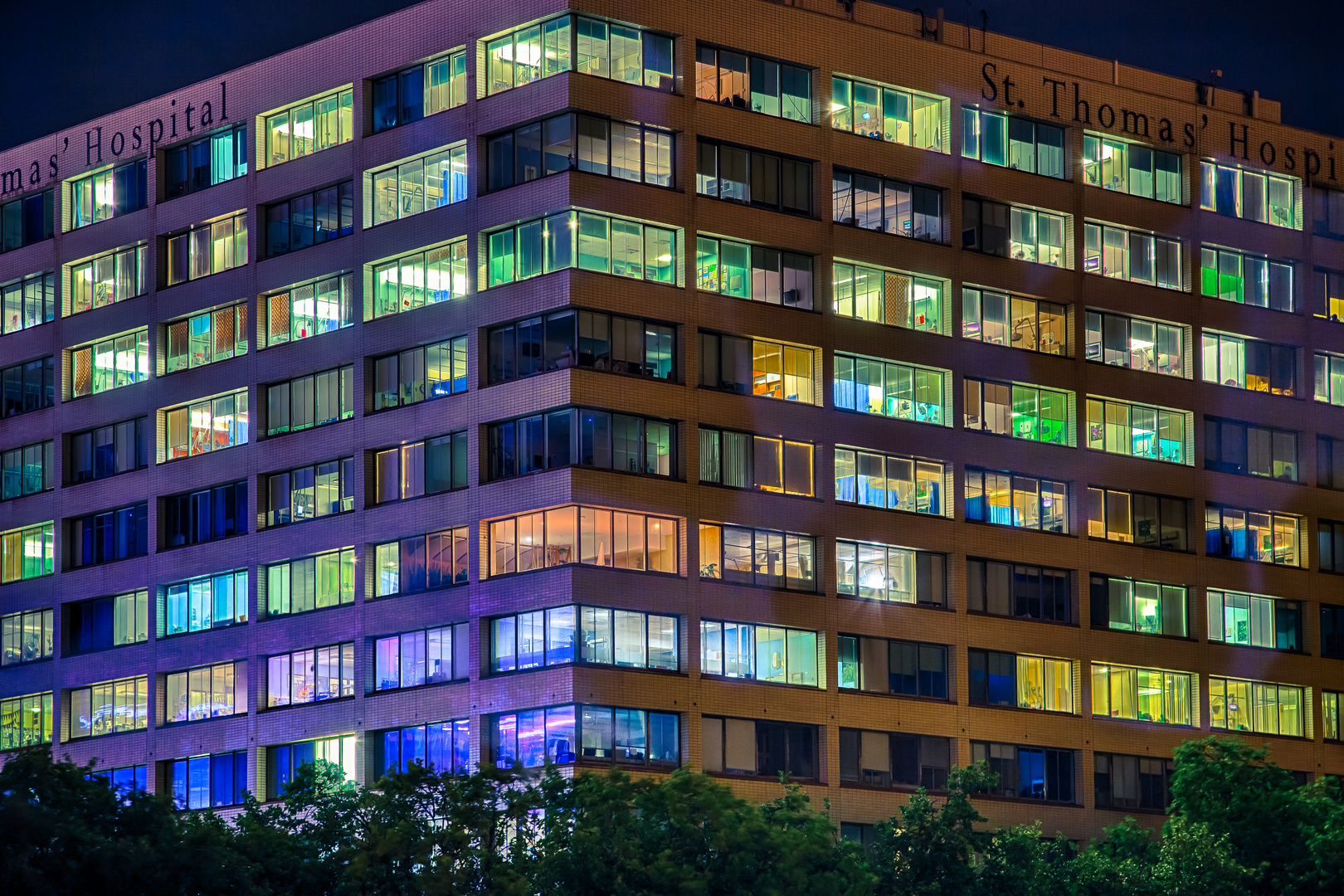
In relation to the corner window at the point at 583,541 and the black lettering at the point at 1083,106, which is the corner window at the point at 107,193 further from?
the black lettering at the point at 1083,106

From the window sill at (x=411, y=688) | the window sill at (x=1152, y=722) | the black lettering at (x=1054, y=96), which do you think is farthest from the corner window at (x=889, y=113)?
the window sill at (x=411, y=688)

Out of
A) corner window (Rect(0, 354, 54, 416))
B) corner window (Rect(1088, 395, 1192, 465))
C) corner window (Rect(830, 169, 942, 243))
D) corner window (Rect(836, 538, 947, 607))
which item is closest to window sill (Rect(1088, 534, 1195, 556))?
corner window (Rect(1088, 395, 1192, 465))

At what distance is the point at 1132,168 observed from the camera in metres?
117

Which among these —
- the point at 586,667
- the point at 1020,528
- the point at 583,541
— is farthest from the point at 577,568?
the point at 1020,528

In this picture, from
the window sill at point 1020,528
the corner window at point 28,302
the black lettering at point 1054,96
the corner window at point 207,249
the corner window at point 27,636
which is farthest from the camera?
the corner window at point 28,302

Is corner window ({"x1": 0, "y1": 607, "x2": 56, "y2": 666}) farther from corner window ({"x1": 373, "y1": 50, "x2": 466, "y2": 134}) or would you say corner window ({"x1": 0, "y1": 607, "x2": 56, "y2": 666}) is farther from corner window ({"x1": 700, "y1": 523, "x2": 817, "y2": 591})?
corner window ({"x1": 700, "y1": 523, "x2": 817, "y2": 591})

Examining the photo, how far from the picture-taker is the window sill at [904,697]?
104562 mm

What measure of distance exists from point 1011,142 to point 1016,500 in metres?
15.2

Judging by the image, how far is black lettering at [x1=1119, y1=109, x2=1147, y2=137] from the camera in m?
117

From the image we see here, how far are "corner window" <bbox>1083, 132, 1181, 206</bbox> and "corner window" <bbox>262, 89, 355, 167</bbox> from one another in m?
31.7

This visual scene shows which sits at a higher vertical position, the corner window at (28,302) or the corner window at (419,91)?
the corner window at (419,91)

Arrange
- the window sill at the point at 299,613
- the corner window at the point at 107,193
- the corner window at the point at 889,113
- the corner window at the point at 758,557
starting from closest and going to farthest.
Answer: the corner window at the point at 758,557 → the window sill at the point at 299,613 → the corner window at the point at 889,113 → the corner window at the point at 107,193

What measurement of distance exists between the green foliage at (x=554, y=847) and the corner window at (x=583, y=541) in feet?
29.9

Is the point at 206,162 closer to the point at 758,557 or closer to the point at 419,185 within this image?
the point at 419,185
